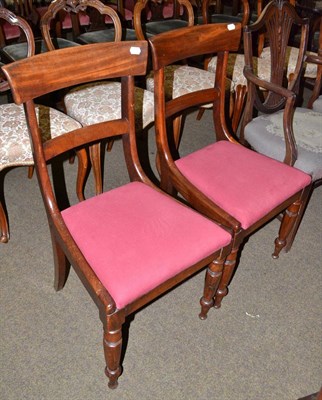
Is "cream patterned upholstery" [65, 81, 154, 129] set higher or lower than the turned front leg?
higher

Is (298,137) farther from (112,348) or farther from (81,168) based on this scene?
(112,348)

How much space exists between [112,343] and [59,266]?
428 millimetres

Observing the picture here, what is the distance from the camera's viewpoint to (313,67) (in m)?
2.37

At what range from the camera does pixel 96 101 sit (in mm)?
1792

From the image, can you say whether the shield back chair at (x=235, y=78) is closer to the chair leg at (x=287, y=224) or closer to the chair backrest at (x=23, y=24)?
the chair leg at (x=287, y=224)

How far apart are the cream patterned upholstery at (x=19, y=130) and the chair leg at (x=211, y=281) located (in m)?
0.81

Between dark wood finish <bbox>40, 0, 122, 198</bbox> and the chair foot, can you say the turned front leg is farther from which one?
dark wood finish <bbox>40, 0, 122, 198</bbox>

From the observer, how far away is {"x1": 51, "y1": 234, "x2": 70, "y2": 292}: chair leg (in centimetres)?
131

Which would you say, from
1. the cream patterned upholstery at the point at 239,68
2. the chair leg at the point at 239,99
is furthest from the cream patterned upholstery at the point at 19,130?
the cream patterned upholstery at the point at 239,68

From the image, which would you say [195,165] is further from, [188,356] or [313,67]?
[313,67]

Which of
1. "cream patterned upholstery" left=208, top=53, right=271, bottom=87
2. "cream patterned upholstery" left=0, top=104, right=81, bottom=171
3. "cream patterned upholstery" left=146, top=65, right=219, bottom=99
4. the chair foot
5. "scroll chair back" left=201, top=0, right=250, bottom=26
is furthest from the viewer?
"scroll chair back" left=201, top=0, right=250, bottom=26

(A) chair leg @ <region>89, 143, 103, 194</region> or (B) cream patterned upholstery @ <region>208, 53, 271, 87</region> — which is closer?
(A) chair leg @ <region>89, 143, 103, 194</region>

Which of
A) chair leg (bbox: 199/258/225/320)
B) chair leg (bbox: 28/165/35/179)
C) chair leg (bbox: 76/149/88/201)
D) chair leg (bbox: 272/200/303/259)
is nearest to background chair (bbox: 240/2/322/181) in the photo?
chair leg (bbox: 272/200/303/259)

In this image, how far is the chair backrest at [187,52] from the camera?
4.19ft
